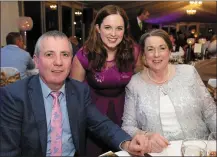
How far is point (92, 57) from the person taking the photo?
95.0 inches

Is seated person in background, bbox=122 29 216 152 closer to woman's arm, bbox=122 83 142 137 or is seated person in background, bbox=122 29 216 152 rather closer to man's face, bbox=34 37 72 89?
woman's arm, bbox=122 83 142 137

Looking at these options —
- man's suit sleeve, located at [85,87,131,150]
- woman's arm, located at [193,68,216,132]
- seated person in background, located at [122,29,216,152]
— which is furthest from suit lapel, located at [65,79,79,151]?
woman's arm, located at [193,68,216,132]

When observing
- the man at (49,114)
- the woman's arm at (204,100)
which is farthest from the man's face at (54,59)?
the woman's arm at (204,100)

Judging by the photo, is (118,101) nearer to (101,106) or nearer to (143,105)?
(101,106)

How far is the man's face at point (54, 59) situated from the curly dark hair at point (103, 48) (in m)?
0.72

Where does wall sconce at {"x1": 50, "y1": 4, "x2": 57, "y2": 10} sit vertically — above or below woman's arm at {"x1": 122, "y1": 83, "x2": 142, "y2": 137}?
above

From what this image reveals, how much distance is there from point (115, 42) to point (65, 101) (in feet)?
2.70

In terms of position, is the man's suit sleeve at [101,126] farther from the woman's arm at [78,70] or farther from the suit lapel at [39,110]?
the woman's arm at [78,70]

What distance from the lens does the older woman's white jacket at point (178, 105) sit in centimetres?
203

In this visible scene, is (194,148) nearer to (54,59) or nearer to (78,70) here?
(54,59)

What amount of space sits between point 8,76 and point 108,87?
2174 millimetres

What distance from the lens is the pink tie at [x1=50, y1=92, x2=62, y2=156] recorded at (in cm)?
167

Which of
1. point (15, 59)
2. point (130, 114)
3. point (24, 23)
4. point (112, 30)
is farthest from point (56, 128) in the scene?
→ point (24, 23)

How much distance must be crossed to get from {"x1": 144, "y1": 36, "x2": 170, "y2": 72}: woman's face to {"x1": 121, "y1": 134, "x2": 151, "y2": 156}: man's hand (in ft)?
2.39
